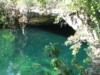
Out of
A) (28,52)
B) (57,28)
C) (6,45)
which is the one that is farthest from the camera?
(57,28)

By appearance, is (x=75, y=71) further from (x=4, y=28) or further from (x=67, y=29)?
(x=4, y=28)

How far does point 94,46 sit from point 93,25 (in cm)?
74

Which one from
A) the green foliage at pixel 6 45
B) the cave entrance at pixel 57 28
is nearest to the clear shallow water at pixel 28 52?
the green foliage at pixel 6 45

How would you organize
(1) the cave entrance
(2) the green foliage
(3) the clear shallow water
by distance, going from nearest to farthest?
1. (3) the clear shallow water
2. (2) the green foliage
3. (1) the cave entrance

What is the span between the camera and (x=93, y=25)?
10633mm

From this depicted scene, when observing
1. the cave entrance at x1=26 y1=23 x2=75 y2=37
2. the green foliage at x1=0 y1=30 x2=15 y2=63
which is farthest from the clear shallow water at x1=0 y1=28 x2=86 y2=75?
the cave entrance at x1=26 y1=23 x2=75 y2=37

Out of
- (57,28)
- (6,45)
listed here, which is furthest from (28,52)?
(57,28)

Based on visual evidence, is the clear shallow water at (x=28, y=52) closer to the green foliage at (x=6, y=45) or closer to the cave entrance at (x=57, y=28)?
the green foliage at (x=6, y=45)

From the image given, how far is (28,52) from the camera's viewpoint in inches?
613

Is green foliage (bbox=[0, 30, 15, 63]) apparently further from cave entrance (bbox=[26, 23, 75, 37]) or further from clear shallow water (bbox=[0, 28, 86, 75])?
cave entrance (bbox=[26, 23, 75, 37])

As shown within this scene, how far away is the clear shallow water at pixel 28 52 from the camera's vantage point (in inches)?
498

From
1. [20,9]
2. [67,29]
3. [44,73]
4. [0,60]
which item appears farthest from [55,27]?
[44,73]

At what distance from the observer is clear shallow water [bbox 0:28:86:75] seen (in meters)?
12.6

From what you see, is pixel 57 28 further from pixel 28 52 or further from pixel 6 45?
pixel 28 52
